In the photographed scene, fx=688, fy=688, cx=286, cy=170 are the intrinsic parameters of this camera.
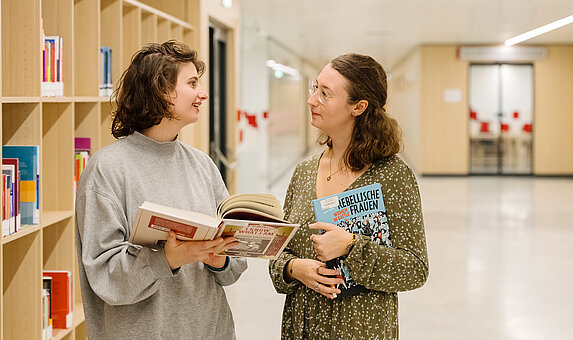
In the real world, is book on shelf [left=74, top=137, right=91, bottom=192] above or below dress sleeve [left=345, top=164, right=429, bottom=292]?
above

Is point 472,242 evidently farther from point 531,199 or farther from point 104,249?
point 104,249

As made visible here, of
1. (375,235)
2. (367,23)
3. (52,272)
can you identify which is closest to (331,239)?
(375,235)

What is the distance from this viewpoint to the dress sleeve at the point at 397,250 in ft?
6.66

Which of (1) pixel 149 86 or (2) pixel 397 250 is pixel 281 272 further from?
(1) pixel 149 86

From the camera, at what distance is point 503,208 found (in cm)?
1159

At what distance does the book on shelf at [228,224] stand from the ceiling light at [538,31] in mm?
11818

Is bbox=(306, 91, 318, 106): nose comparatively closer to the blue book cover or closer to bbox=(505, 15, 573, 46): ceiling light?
the blue book cover

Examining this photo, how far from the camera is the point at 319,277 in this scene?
2080 millimetres

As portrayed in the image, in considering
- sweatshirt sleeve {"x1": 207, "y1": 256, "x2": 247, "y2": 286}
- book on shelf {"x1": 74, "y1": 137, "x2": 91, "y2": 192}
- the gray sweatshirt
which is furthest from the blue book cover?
sweatshirt sleeve {"x1": 207, "y1": 256, "x2": 247, "y2": 286}

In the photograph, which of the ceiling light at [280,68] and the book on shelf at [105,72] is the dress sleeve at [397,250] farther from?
the ceiling light at [280,68]

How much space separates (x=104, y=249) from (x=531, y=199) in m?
12.2

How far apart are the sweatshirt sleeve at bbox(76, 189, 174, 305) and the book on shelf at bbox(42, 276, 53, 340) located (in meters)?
1.72

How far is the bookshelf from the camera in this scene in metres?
3.13

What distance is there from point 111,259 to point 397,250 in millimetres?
829
